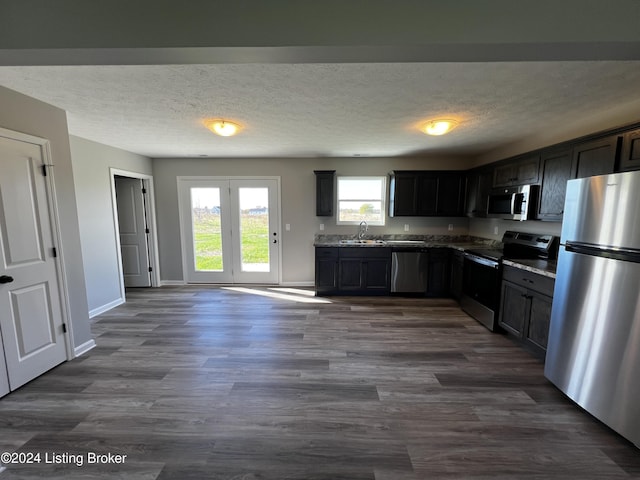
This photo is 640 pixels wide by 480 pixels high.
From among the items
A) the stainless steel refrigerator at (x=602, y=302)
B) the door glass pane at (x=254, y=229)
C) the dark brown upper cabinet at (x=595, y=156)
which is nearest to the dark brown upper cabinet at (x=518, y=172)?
the dark brown upper cabinet at (x=595, y=156)

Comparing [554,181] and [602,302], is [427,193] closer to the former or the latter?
[554,181]

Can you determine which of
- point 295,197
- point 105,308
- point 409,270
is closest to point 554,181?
point 409,270

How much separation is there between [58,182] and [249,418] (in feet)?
8.87

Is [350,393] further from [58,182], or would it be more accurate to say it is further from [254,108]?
[58,182]

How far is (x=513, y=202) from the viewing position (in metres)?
3.20

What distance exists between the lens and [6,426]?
5.69 ft

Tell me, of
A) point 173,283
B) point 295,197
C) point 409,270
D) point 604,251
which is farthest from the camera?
point 173,283

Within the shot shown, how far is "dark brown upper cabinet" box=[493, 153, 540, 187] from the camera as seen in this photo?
3.00 m

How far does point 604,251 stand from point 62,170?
443cm

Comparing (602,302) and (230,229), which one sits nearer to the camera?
(602,302)

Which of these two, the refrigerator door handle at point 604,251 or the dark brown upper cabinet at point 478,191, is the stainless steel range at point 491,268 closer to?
the dark brown upper cabinet at point 478,191

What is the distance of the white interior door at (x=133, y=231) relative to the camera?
181 inches

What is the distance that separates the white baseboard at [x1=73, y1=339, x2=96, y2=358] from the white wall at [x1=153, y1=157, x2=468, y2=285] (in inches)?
94.0

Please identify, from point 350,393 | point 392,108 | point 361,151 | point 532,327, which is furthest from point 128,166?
point 532,327
